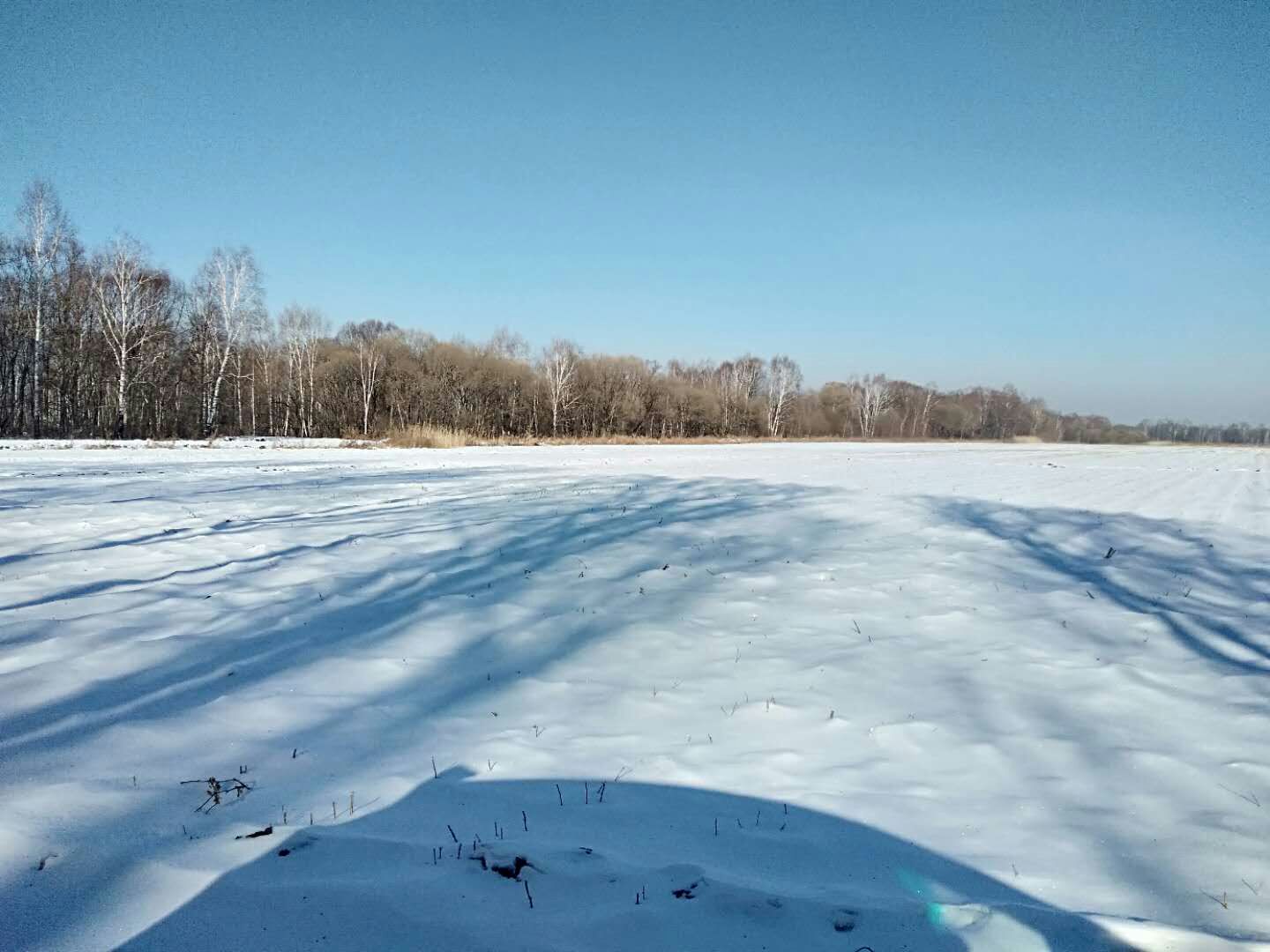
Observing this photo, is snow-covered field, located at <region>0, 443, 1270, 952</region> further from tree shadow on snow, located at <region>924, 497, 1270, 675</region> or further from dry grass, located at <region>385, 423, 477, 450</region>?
dry grass, located at <region>385, 423, 477, 450</region>

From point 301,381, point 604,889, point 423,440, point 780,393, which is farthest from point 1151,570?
point 780,393

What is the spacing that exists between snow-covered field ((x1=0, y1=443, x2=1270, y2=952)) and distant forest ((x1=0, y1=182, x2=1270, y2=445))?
31.5 metres

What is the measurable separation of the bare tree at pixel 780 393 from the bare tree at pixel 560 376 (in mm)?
24433

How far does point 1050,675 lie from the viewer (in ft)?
13.3

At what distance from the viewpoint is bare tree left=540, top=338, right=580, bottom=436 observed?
2237 inches

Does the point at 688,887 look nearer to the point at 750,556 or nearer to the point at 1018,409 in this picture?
the point at 750,556

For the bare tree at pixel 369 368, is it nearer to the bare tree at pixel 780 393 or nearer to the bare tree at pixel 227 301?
the bare tree at pixel 227 301

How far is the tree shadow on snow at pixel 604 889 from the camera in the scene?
1.85m

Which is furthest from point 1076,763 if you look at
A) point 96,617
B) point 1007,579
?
point 96,617

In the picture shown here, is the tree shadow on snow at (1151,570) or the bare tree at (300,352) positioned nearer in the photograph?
the tree shadow on snow at (1151,570)

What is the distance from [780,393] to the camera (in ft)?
244

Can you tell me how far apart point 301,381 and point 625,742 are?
4624cm

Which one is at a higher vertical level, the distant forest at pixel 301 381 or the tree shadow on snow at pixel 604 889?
the distant forest at pixel 301 381

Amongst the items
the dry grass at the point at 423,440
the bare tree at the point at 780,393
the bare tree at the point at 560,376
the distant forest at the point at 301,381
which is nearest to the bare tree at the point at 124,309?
the distant forest at the point at 301,381
